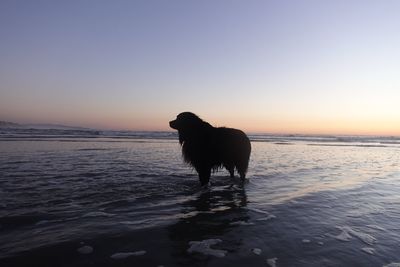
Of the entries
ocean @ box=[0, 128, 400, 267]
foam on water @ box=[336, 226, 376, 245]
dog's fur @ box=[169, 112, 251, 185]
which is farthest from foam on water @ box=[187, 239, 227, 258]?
dog's fur @ box=[169, 112, 251, 185]

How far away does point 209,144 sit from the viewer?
29.6 ft

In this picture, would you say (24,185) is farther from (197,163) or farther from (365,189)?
(365,189)

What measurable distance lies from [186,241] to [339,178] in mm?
7024

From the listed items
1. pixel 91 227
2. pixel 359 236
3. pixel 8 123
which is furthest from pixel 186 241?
pixel 8 123

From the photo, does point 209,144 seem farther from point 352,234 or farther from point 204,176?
point 352,234

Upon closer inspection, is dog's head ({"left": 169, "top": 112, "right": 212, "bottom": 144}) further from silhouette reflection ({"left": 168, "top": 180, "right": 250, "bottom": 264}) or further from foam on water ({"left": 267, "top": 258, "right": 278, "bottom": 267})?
foam on water ({"left": 267, "top": 258, "right": 278, "bottom": 267})

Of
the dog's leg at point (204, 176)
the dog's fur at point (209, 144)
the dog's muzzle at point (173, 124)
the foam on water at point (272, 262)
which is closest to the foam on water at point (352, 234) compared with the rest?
the foam on water at point (272, 262)

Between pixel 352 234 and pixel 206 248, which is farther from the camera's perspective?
pixel 352 234

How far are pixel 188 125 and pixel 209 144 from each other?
723 millimetres

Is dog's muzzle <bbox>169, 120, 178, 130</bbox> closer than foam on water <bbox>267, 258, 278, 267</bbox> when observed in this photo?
No

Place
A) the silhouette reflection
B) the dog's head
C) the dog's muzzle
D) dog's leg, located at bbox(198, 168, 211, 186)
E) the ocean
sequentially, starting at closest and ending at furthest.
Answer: the ocean
the silhouette reflection
dog's leg, located at bbox(198, 168, 211, 186)
the dog's head
the dog's muzzle

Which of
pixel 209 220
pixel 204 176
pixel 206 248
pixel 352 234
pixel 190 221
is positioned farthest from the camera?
pixel 204 176

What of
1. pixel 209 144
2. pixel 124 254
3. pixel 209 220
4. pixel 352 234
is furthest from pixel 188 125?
pixel 124 254

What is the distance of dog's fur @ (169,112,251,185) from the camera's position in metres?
8.95
